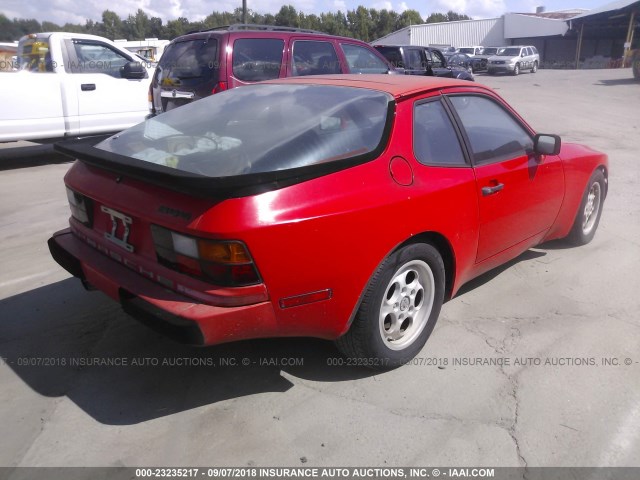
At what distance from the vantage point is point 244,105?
3.43 m

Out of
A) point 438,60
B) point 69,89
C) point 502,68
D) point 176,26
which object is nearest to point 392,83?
point 69,89

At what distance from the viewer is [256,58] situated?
6.91 metres

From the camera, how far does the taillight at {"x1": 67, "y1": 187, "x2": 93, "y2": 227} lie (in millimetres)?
3018

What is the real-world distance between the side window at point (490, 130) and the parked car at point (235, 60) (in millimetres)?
3633

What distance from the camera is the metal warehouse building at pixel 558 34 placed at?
1693 inches

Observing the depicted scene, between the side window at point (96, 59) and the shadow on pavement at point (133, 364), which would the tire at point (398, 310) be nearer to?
the shadow on pavement at point (133, 364)

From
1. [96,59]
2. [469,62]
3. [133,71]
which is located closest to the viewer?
[133,71]

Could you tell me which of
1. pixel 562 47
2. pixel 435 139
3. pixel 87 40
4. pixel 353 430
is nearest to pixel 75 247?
pixel 353 430

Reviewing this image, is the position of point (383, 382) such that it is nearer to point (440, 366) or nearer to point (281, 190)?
point (440, 366)

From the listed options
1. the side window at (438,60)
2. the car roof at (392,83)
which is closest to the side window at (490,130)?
the car roof at (392,83)

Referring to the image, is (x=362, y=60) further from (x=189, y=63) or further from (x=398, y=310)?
(x=398, y=310)

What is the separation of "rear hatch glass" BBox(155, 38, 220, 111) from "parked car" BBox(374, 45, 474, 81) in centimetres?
784

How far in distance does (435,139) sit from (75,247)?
2107 mm

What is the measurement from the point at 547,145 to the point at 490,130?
1.50ft
